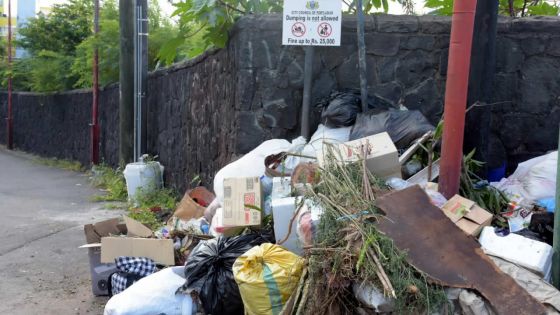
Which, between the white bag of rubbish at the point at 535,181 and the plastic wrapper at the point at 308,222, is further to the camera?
the white bag of rubbish at the point at 535,181

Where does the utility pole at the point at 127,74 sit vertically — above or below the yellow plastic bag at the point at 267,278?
above

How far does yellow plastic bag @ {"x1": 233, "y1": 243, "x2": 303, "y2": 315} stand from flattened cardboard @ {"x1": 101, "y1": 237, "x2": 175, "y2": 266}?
110 centimetres

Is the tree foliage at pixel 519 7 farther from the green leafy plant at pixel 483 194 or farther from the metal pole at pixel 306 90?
the green leafy plant at pixel 483 194

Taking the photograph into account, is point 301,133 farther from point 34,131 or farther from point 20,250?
point 34,131

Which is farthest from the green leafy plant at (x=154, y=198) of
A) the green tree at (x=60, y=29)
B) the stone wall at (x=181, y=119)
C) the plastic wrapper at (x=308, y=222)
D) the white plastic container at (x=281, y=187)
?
the green tree at (x=60, y=29)

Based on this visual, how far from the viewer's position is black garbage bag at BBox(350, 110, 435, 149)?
5.43 meters

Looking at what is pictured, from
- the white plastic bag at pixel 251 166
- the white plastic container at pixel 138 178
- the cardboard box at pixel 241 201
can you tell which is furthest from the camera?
the white plastic container at pixel 138 178

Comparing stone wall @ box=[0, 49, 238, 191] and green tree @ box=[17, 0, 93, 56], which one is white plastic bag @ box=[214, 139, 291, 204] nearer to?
stone wall @ box=[0, 49, 238, 191]

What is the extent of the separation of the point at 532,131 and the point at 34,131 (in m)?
17.0

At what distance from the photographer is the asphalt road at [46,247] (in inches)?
198

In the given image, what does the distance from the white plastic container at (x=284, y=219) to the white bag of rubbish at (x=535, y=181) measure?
180cm

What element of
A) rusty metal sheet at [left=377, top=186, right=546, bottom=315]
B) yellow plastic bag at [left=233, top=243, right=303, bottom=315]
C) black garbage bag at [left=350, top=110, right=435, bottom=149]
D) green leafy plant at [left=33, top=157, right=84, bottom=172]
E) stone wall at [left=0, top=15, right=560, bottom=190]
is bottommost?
green leafy plant at [left=33, top=157, right=84, bottom=172]

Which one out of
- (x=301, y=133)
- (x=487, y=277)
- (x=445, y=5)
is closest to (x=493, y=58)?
(x=445, y=5)

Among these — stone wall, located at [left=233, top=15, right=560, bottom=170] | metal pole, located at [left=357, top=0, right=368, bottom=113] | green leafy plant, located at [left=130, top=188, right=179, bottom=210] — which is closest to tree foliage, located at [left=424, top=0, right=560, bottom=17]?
stone wall, located at [left=233, top=15, right=560, bottom=170]
